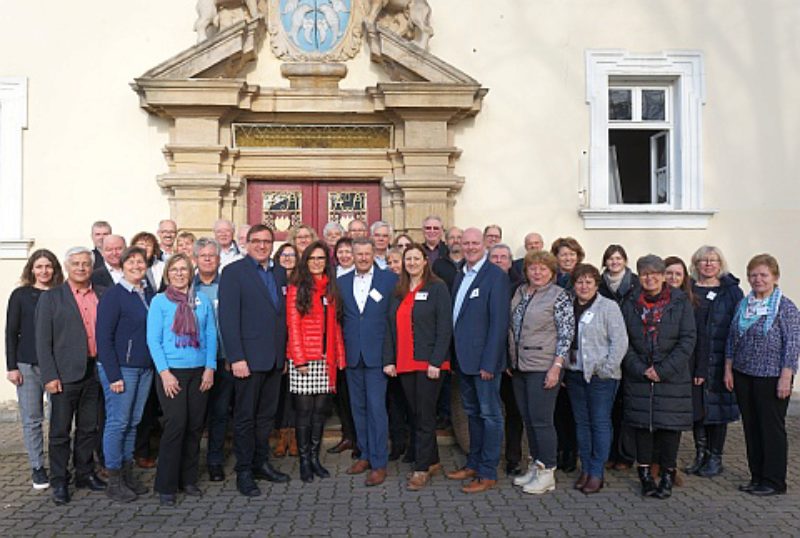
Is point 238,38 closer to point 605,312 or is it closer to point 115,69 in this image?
point 115,69

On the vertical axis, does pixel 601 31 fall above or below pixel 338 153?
above

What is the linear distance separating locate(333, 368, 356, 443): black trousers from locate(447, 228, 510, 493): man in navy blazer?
113cm

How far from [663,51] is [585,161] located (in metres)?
1.50

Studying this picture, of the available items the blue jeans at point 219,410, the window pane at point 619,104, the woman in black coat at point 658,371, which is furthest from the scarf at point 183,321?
the window pane at point 619,104

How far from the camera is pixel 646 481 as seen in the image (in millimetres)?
5250

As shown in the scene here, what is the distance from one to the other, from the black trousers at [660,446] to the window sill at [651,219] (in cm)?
334

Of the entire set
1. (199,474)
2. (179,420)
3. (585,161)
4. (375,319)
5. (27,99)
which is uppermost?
(27,99)

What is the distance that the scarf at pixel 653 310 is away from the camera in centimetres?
520

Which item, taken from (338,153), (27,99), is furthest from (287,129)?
(27,99)

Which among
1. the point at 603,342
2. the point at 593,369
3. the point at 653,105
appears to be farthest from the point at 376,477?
the point at 653,105

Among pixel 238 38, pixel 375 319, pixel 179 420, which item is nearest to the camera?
pixel 179 420

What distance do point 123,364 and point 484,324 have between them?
2.47m

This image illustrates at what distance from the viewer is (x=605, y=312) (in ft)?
17.0

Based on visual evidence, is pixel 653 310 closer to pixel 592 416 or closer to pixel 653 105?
pixel 592 416
